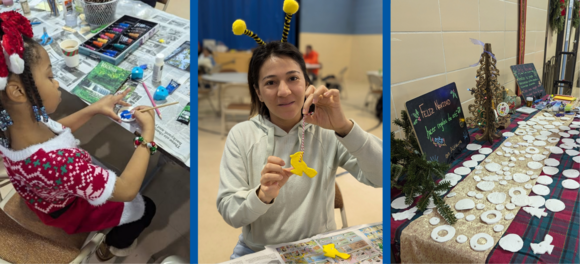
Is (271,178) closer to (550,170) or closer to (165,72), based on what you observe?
(165,72)

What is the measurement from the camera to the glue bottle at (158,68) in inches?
38.3

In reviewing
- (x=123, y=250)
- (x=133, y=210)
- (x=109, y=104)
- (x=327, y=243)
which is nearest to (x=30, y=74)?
(x=109, y=104)

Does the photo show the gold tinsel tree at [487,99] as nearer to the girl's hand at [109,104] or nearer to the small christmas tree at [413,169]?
the small christmas tree at [413,169]

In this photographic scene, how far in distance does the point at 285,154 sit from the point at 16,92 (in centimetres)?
70

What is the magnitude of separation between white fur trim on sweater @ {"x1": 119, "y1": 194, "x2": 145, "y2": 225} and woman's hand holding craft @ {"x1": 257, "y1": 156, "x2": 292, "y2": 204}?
0.34 m

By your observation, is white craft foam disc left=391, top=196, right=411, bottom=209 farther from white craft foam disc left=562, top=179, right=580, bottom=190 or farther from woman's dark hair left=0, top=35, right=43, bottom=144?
woman's dark hair left=0, top=35, right=43, bottom=144

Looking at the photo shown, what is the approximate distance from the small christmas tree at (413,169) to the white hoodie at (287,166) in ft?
0.19

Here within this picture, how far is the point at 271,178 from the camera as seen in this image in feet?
2.82

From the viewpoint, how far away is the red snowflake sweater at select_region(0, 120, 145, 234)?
2.74ft

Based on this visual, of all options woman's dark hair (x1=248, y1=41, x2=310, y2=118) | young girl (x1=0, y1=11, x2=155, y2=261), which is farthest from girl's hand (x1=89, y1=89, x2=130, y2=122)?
woman's dark hair (x1=248, y1=41, x2=310, y2=118)

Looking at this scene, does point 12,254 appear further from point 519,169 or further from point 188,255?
point 519,169

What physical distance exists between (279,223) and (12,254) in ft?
2.34

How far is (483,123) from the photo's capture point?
113cm

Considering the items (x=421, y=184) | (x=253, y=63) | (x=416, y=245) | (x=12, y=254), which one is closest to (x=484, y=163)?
(x=421, y=184)
